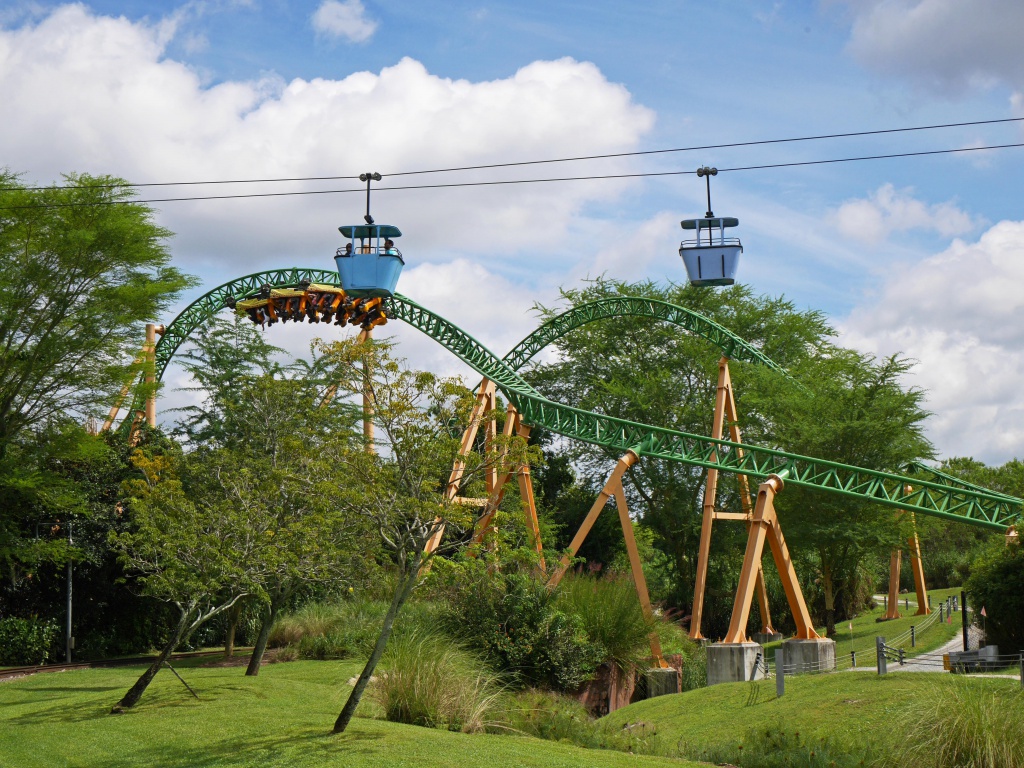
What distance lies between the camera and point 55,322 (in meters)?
27.4

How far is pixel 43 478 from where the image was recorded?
26.8 meters

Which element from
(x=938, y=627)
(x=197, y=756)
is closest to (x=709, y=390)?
(x=938, y=627)

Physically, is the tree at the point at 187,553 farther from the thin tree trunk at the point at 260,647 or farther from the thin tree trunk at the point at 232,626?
the thin tree trunk at the point at 232,626

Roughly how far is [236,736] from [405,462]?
4.23 m

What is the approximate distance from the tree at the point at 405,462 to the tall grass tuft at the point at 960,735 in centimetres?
593

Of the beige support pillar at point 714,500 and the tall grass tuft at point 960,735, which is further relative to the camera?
the beige support pillar at point 714,500

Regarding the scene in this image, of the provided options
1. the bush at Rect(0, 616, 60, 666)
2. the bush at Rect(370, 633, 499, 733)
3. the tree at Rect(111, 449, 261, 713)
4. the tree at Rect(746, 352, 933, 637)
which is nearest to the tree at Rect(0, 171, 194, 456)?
the bush at Rect(0, 616, 60, 666)

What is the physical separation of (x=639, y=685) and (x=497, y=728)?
954 centimetres

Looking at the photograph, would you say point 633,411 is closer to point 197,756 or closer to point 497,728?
point 497,728

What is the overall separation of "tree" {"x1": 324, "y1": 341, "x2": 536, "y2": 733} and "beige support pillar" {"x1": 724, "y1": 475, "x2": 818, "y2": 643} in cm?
1219

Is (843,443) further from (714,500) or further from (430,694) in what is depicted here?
(430,694)

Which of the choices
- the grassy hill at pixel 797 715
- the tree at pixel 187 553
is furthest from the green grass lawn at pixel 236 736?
the grassy hill at pixel 797 715

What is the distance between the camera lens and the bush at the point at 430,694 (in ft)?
51.1

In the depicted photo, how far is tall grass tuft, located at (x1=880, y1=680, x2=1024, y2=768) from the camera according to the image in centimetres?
1191
